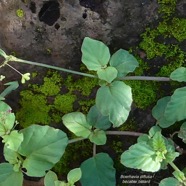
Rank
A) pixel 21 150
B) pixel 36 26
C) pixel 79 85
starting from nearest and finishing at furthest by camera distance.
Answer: pixel 21 150 → pixel 36 26 → pixel 79 85

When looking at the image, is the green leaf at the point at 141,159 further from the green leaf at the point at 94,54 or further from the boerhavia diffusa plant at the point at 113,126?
the green leaf at the point at 94,54

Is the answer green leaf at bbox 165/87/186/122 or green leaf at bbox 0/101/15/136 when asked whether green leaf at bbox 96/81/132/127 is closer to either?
green leaf at bbox 165/87/186/122

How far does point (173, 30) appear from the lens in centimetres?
175

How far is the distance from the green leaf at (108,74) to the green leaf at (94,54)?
0.02m

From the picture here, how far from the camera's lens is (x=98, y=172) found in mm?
1750

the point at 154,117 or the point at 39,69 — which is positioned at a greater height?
the point at 39,69

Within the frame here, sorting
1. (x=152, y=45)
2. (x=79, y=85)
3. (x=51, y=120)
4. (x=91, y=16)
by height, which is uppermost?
(x=91, y=16)

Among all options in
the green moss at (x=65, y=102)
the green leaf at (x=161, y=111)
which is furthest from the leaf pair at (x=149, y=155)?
the green moss at (x=65, y=102)

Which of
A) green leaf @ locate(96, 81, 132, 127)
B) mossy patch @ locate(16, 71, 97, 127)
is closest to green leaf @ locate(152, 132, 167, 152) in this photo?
green leaf @ locate(96, 81, 132, 127)

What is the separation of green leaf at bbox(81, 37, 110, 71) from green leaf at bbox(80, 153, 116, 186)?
342 millimetres

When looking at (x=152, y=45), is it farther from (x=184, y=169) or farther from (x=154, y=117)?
(x=184, y=169)

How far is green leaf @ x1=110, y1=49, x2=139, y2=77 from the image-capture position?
1.64 metres

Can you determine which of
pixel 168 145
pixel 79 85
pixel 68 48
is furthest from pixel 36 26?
pixel 168 145

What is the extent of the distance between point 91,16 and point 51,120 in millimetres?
441
